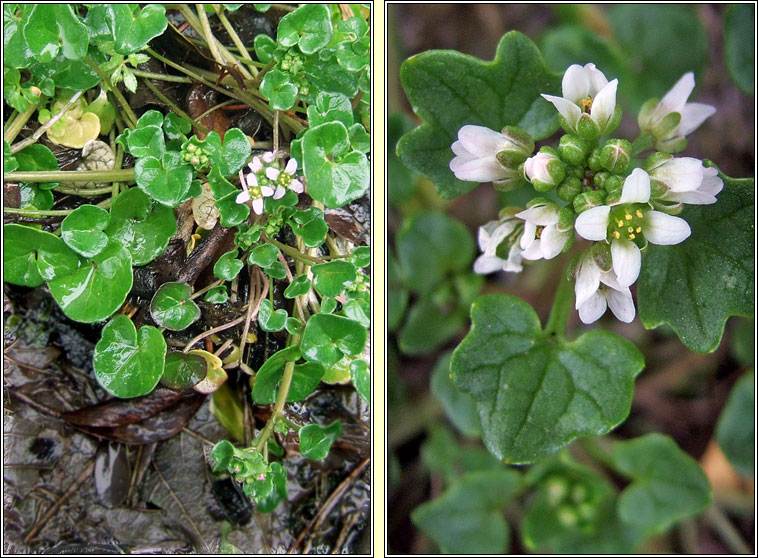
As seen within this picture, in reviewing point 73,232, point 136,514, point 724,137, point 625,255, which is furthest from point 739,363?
point 73,232

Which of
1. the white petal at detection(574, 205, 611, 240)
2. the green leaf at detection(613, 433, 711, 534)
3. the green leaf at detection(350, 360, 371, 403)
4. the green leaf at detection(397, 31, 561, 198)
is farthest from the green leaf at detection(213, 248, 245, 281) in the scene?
the green leaf at detection(613, 433, 711, 534)

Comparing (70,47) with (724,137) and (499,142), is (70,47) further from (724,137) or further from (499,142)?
(724,137)

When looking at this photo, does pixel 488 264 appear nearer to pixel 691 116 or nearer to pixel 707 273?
pixel 707 273

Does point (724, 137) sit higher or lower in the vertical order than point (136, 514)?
higher

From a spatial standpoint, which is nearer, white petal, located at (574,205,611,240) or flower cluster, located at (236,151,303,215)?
white petal, located at (574,205,611,240)

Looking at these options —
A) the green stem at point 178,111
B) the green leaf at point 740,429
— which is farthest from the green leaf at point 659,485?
the green stem at point 178,111

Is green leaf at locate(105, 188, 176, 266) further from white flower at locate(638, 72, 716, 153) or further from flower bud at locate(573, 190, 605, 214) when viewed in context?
white flower at locate(638, 72, 716, 153)
